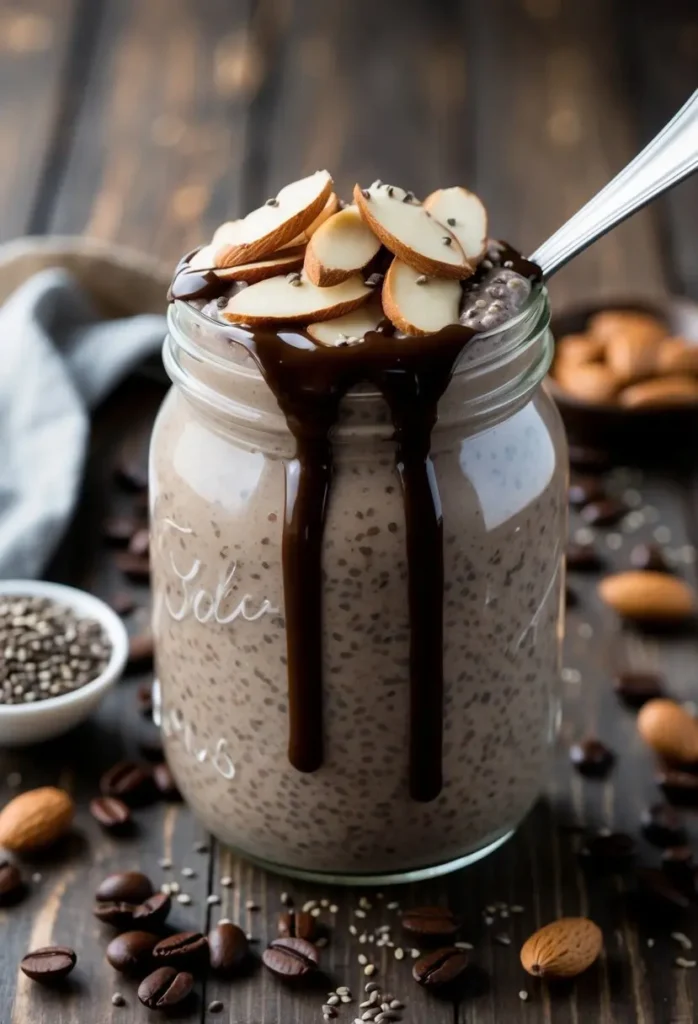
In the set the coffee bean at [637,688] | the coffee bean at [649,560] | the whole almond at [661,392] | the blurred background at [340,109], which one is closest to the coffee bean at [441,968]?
the coffee bean at [637,688]

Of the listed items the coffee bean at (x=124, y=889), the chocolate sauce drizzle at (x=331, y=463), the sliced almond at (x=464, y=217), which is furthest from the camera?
the coffee bean at (x=124, y=889)

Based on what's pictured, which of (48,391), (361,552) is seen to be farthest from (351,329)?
(48,391)

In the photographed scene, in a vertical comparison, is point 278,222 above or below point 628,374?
above

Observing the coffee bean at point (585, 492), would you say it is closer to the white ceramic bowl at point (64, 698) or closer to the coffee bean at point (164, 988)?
the white ceramic bowl at point (64, 698)

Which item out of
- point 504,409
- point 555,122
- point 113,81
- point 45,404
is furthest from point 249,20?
point 504,409

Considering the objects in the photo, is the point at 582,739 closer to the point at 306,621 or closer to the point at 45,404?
the point at 306,621

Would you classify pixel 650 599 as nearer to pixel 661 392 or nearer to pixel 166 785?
pixel 661 392
